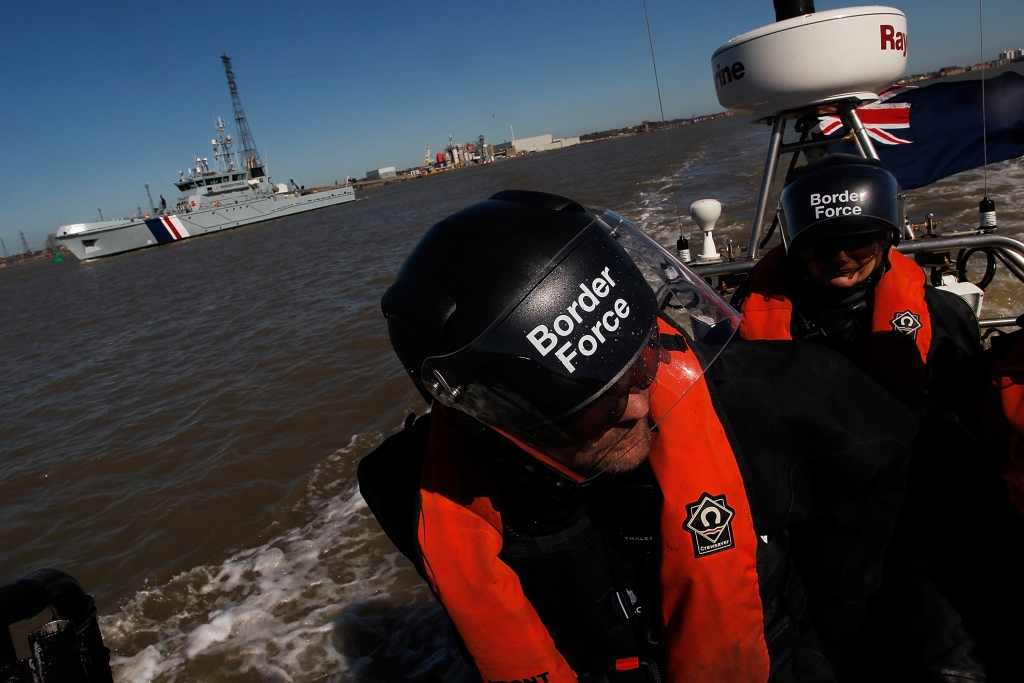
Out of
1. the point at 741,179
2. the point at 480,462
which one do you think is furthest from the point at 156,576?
the point at 741,179

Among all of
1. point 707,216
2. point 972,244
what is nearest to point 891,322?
point 972,244

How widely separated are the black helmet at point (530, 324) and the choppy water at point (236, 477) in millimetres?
1034

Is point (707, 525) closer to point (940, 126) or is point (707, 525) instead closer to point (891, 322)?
point (891, 322)

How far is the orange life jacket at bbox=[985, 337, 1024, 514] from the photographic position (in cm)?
128

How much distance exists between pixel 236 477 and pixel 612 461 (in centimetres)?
504

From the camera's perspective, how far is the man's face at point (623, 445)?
1166 millimetres

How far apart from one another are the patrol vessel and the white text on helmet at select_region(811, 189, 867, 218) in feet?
163

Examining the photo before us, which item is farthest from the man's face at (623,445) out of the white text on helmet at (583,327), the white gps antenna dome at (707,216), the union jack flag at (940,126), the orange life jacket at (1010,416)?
the union jack flag at (940,126)

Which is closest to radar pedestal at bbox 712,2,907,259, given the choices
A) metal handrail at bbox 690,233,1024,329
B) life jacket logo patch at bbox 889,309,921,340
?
metal handrail at bbox 690,233,1024,329

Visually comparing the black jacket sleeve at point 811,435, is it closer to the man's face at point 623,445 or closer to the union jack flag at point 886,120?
the man's face at point 623,445

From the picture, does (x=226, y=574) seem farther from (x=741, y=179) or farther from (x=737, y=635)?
(x=741, y=179)

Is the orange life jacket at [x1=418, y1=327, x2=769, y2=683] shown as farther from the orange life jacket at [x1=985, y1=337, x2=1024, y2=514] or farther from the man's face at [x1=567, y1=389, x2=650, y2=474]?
the orange life jacket at [x1=985, y1=337, x2=1024, y2=514]

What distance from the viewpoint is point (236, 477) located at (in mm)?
5312

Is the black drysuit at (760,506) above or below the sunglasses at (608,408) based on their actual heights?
below
